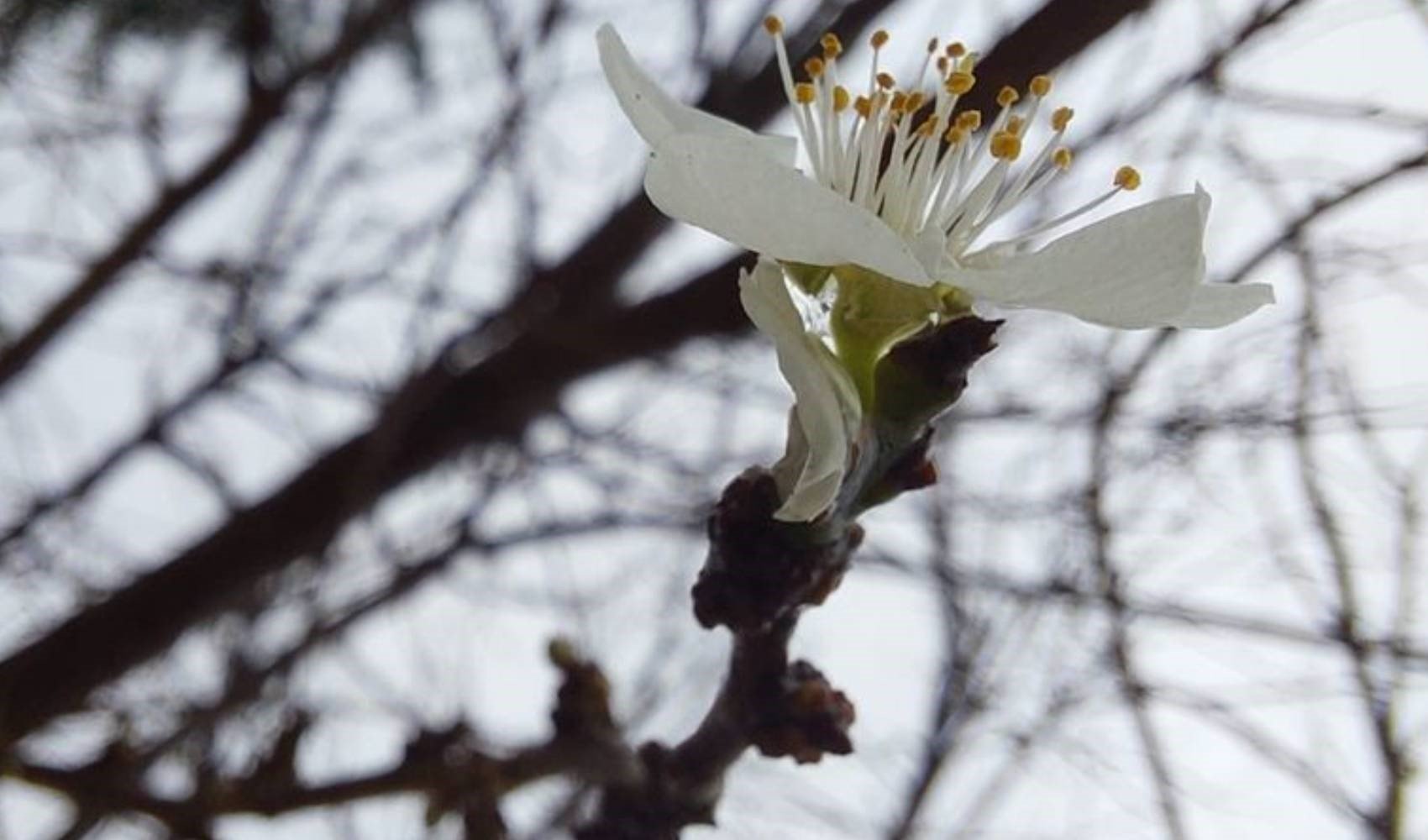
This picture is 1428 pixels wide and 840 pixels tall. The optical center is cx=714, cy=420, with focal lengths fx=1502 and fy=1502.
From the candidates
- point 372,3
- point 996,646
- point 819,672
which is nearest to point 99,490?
point 372,3

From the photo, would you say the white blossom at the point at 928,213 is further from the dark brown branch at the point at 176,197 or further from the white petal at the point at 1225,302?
the dark brown branch at the point at 176,197

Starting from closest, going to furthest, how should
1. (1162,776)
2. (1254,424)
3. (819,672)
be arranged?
(819,672) < (1162,776) < (1254,424)

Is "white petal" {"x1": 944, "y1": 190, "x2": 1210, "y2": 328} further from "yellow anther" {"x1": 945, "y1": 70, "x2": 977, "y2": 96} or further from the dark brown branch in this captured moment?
the dark brown branch

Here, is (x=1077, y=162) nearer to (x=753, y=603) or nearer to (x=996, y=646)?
(x=996, y=646)

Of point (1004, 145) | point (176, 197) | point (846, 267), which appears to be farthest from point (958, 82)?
point (176, 197)

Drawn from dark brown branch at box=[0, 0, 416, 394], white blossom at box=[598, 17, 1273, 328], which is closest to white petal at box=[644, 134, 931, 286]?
white blossom at box=[598, 17, 1273, 328]

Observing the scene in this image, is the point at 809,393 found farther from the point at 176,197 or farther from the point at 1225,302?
the point at 176,197
